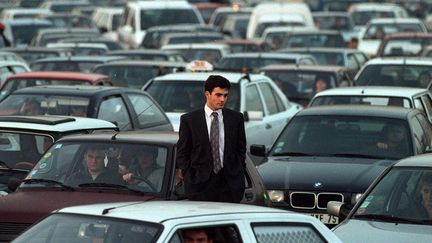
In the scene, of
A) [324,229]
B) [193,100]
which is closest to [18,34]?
[193,100]

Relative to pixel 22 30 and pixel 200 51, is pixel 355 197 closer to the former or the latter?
pixel 200 51

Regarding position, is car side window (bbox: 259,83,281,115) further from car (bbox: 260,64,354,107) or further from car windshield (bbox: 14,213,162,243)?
car windshield (bbox: 14,213,162,243)

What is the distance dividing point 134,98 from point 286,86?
635cm

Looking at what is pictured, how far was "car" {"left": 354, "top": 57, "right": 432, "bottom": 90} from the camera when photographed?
22.0 meters

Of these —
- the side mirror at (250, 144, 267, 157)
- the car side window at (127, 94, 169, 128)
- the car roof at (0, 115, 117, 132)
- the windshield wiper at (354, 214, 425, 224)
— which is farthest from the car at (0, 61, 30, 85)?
the windshield wiper at (354, 214, 425, 224)

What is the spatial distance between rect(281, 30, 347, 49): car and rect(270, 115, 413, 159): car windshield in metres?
18.9

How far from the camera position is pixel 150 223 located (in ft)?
23.6

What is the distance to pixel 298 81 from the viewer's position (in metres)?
22.4

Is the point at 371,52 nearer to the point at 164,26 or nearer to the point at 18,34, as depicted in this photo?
the point at 164,26

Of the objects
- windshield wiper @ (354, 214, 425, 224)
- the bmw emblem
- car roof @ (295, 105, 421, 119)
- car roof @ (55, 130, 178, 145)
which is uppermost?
car roof @ (55, 130, 178, 145)

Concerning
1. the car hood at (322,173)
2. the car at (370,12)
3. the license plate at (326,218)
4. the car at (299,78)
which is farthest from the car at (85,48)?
the license plate at (326,218)

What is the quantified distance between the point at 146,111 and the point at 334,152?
289 cm

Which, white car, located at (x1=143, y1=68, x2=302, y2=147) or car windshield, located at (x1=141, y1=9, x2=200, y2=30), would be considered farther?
car windshield, located at (x1=141, y1=9, x2=200, y2=30)

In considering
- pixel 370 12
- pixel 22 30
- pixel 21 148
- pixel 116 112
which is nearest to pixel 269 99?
pixel 116 112
